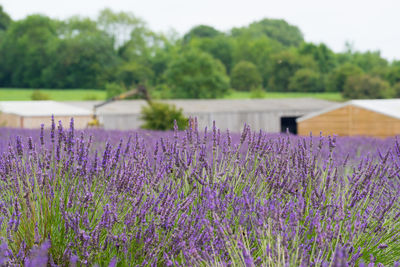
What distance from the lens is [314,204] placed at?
10.8ft

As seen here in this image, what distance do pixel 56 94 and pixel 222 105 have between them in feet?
92.2

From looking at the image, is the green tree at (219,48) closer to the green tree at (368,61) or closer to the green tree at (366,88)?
the green tree at (368,61)

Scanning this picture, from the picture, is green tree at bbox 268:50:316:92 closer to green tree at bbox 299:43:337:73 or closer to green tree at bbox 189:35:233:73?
green tree at bbox 299:43:337:73

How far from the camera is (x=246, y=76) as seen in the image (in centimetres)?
7388

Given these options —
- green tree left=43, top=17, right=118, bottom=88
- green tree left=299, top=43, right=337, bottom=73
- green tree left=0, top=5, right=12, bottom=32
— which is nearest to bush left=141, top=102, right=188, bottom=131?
green tree left=43, top=17, right=118, bottom=88

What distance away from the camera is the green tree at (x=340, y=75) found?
6756 cm

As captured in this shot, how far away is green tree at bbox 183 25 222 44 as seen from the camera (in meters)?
88.9

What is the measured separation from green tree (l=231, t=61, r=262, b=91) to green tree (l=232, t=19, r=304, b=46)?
2103 centimetres

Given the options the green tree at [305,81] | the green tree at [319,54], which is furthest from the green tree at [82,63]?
the green tree at [319,54]

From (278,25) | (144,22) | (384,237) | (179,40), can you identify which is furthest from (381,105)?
(278,25)

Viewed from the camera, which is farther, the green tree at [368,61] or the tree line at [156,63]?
the green tree at [368,61]

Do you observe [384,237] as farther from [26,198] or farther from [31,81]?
[31,81]

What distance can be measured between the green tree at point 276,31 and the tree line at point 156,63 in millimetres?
13168

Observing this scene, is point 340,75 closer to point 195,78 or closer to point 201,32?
point 195,78
